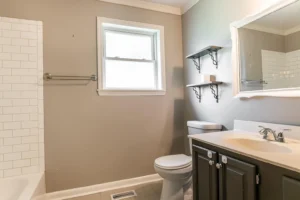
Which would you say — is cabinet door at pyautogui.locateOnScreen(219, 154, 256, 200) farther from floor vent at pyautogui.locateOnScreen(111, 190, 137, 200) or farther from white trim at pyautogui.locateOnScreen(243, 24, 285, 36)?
floor vent at pyautogui.locateOnScreen(111, 190, 137, 200)

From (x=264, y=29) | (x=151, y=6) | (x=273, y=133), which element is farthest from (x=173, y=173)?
(x=151, y=6)

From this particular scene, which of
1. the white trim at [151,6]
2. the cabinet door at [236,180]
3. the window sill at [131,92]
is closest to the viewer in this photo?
the cabinet door at [236,180]

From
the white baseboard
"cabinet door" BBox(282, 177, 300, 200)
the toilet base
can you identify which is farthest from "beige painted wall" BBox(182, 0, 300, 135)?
the white baseboard

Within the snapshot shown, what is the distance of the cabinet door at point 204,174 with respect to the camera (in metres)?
1.34

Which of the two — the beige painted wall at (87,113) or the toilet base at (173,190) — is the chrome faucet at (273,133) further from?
the beige painted wall at (87,113)

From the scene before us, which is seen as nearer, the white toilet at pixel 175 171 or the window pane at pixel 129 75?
the white toilet at pixel 175 171

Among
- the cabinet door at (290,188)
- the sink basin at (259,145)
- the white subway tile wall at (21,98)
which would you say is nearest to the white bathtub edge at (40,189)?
the white subway tile wall at (21,98)

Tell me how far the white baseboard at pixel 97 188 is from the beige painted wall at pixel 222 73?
1028 mm

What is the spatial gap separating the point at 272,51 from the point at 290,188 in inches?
43.0

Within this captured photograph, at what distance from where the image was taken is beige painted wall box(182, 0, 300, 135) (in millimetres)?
1498

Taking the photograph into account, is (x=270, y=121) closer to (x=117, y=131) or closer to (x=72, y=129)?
(x=117, y=131)

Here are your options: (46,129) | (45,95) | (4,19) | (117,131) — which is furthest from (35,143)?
(4,19)

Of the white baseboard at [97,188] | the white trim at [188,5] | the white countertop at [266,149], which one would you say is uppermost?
the white trim at [188,5]

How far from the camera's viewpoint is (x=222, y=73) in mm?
1990
